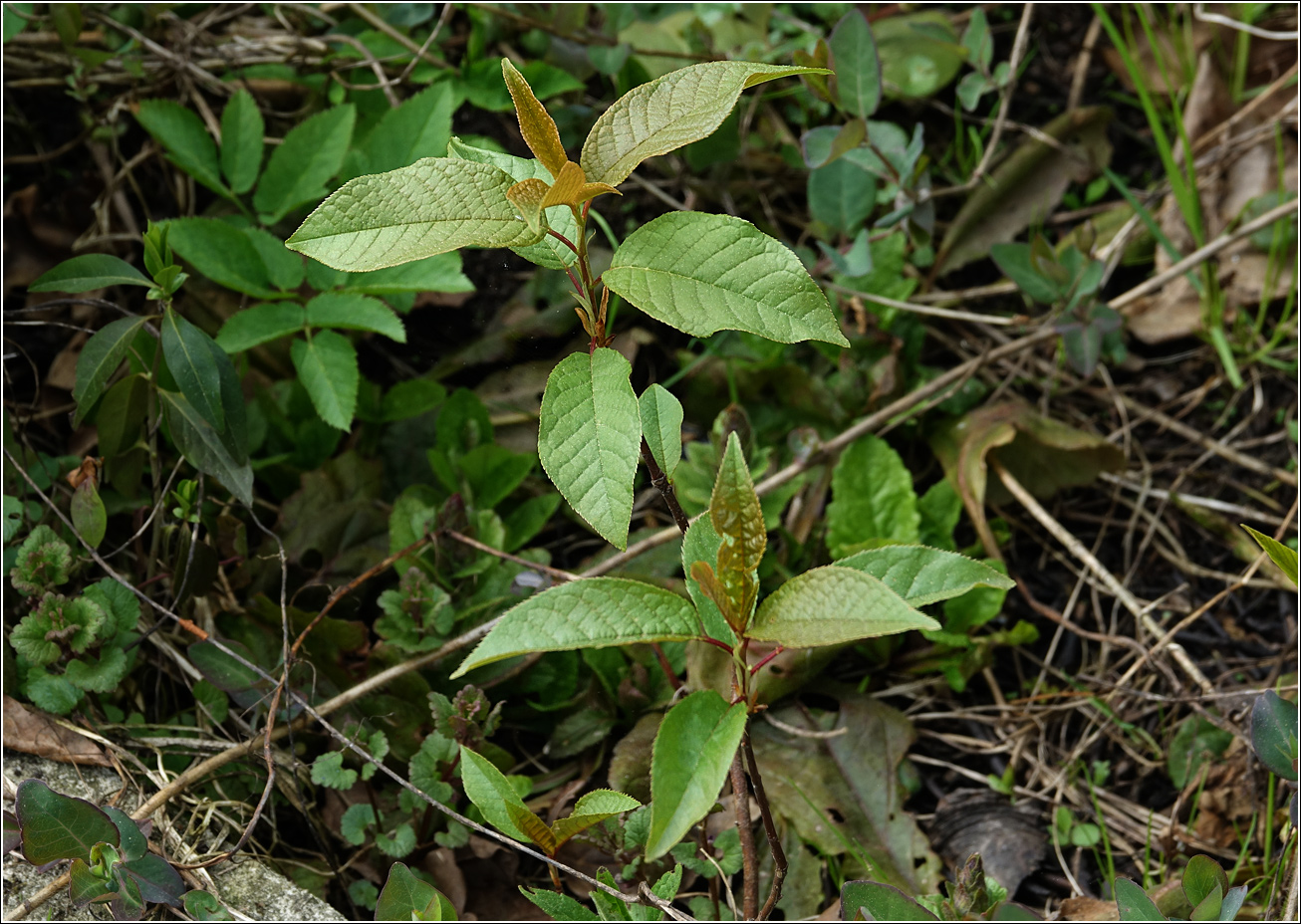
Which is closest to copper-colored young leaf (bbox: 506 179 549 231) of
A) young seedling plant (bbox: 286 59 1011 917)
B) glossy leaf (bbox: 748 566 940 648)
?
young seedling plant (bbox: 286 59 1011 917)

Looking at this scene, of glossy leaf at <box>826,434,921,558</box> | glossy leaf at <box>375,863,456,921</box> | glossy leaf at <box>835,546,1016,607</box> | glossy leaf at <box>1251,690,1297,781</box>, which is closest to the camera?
glossy leaf at <box>835,546,1016,607</box>

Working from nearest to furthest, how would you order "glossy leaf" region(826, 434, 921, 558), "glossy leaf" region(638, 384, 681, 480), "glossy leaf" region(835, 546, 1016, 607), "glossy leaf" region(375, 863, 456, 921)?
"glossy leaf" region(835, 546, 1016, 607)
"glossy leaf" region(638, 384, 681, 480)
"glossy leaf" region(375, 863, 456, 921)
"glossy leaf" region(826, 434, 921, 558)

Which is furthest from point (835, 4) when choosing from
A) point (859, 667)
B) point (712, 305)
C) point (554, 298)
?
point (712, 305)

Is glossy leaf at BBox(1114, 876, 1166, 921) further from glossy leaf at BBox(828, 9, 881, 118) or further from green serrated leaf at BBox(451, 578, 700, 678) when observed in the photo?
glossy leaf at BBox(828, 9, 881, 118)

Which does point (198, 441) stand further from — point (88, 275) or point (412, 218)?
point (412, 218)

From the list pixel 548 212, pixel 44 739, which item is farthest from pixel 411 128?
pixel 44 739

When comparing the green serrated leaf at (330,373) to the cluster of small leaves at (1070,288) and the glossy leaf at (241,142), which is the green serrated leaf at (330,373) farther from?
the cluster of small leaves at (1070,288)

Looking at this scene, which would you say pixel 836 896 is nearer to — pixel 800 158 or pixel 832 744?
pixel 832 744
